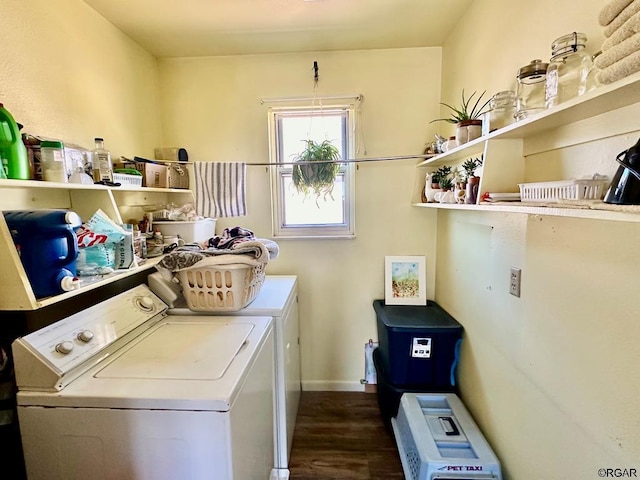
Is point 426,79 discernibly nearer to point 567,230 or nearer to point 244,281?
point 567,230

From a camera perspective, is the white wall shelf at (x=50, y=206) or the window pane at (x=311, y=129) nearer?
the white wall shelf at (x=50, y=206)

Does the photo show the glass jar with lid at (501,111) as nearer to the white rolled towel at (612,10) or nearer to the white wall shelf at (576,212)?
Answer: the white wall shelf at (576,212)

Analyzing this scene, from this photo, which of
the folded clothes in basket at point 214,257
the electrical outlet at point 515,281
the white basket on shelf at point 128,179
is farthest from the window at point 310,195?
the electrical outlet at point 515,281

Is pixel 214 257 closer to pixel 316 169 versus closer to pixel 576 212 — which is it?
pixel 316 169

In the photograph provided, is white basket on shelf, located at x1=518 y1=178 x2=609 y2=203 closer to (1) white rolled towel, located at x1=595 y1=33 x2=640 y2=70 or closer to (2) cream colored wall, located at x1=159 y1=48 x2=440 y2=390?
(1) white rolled towel, located at x1=595 y1=33 x2=640 y2=70

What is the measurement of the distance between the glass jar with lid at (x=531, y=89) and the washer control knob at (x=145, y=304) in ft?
5.76

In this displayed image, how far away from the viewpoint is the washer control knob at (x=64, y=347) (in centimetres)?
100

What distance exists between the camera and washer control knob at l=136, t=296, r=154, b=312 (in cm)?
142

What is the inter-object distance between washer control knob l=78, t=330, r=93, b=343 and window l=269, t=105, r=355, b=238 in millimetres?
1353

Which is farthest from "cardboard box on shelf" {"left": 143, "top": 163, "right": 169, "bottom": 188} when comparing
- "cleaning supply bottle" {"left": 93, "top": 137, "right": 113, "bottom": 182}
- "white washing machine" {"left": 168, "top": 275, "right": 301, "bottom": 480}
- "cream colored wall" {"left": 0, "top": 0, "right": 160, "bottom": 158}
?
"white washing machine" {"left": 168, "top": 275, "right": 301, "bottom": 480}

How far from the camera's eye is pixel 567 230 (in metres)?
0.99

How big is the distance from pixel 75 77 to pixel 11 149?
730mm

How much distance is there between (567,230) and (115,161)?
224cm

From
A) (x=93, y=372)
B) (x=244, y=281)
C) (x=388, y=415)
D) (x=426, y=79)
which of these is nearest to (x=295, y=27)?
(x=426, y=79)
